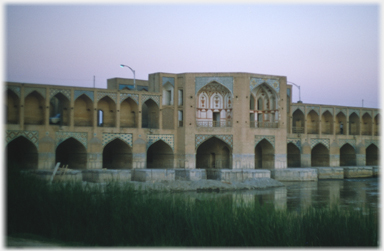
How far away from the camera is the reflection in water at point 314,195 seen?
1807cm

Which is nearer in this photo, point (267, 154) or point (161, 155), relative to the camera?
point (161, 155)

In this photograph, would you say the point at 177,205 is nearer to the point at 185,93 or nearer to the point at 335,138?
the point at 185,93

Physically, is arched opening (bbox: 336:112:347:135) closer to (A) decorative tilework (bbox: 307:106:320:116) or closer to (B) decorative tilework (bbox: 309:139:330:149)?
(B) decorative tilework (bbox: 309:139:330:149)

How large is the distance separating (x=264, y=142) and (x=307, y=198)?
7.23 meters

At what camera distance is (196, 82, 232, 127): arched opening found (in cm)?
2639

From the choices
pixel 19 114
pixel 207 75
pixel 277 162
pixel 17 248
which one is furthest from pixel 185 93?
pixel 17 248

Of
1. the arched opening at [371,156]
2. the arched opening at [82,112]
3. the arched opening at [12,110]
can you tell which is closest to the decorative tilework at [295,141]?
the arched opening at [371,156]

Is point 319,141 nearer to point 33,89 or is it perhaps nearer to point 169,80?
point 169,80

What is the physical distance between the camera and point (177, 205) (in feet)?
37.0

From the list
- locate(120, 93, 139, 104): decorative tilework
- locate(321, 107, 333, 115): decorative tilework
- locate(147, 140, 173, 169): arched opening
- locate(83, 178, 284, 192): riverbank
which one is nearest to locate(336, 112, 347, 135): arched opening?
locate(321, 107, 333, 115): decorative tilework

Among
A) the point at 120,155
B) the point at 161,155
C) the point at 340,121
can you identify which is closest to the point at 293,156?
the point at 340,121

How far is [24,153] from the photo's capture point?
72.7 ft

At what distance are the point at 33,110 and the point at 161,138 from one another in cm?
640

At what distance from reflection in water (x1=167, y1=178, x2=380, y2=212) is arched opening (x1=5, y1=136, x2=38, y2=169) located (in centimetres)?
698
